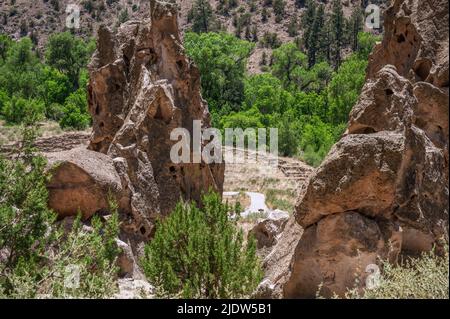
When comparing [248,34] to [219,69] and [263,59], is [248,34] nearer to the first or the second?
[263,59]

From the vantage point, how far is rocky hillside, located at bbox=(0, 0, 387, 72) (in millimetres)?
70438

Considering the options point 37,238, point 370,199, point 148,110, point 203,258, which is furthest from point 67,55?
point 370,199

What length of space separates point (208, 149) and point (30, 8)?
6673cm

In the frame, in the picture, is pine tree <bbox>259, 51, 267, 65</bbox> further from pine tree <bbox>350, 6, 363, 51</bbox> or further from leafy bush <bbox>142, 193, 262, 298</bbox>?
leafy bush <bbox>142, 193, 262, 298</bbox>

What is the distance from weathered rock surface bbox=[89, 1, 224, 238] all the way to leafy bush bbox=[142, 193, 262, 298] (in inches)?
130

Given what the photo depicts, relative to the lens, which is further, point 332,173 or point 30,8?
point 30,8

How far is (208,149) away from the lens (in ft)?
43.5

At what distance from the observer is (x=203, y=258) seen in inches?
267

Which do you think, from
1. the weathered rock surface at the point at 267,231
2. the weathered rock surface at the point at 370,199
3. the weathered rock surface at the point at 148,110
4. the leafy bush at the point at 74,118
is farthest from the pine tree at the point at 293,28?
the weathered rock surface at the point at 370,199

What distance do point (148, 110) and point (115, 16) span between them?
67312mm

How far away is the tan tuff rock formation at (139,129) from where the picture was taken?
930cm

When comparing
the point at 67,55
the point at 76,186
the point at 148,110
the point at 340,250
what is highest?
the point at 340,250
